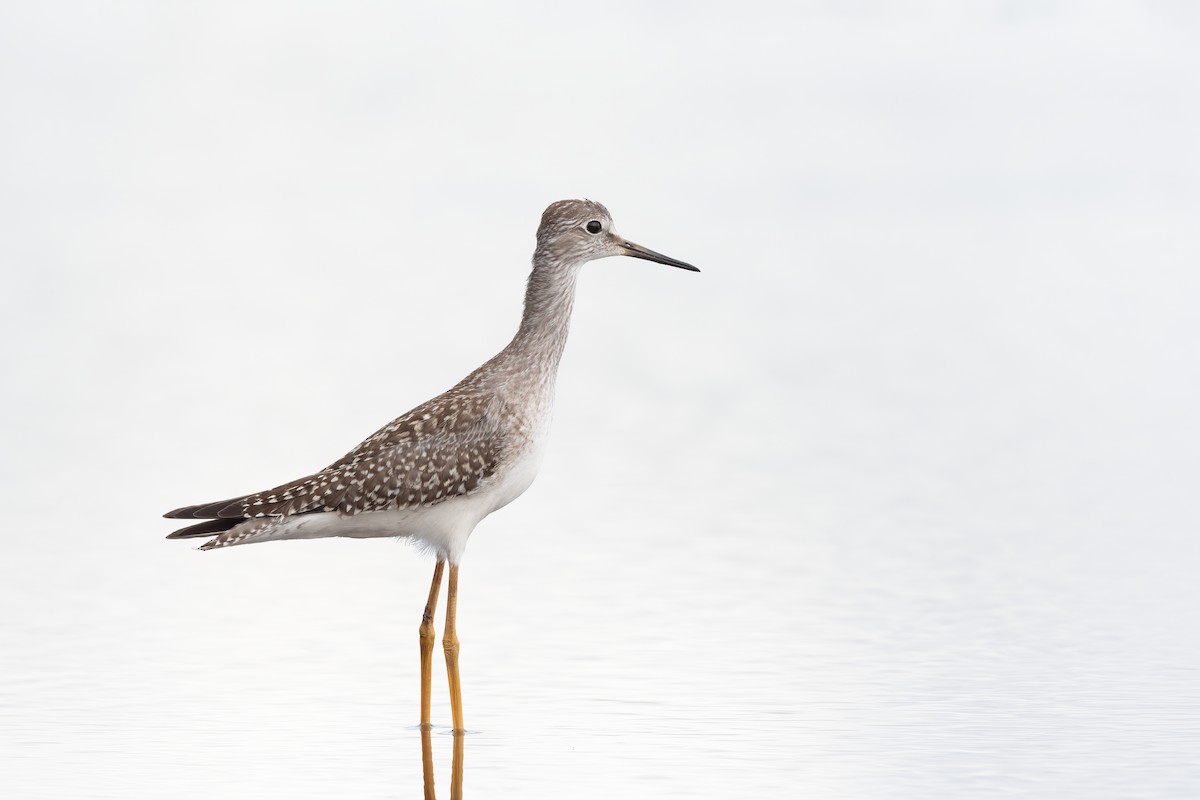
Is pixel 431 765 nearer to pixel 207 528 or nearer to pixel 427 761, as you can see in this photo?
pixel 427 761

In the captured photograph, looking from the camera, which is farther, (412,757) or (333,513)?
(333,513)

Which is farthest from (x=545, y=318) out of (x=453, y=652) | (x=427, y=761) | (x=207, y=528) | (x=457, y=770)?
(x=457, y=770)

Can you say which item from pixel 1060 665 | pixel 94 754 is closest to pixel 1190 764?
pixel 1060 665

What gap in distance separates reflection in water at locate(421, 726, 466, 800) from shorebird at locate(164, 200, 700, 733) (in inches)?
9.3

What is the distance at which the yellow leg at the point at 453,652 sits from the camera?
12.8 meters

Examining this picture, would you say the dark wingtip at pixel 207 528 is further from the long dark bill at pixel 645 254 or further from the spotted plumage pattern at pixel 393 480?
the long dark bill at pixel 645 254

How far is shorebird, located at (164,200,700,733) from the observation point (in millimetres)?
13133

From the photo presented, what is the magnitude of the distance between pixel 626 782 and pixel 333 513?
353 cm

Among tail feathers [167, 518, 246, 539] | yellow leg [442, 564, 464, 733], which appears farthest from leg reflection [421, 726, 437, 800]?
tail feathers [167, 518, 246, 539]

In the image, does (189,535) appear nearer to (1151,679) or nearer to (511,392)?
(511,392)

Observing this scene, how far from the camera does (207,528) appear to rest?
13.3 metres

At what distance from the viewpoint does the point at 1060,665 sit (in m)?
14.1

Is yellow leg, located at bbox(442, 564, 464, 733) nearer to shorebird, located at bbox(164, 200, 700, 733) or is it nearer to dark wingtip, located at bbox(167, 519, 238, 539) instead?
shorebird, located at bbox(164, 200, 700, 733)

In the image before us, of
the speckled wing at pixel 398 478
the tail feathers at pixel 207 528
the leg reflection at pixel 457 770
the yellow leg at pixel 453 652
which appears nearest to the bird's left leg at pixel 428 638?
the yellow leg at pixel 453 652
